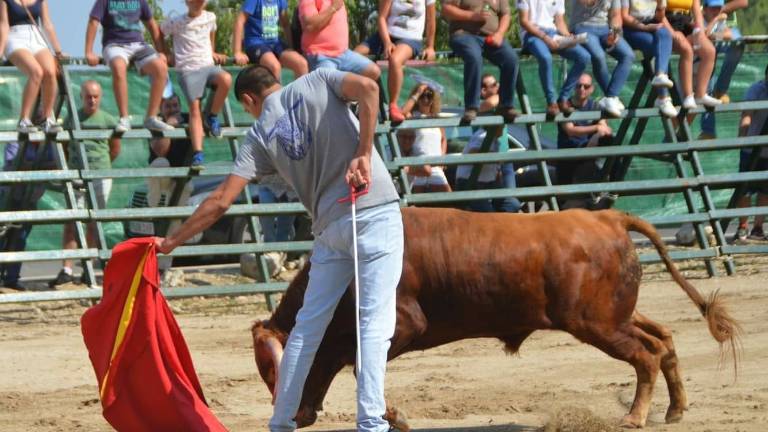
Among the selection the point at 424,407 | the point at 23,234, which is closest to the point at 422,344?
the point at 424,407

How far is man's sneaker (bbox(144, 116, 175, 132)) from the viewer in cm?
1127

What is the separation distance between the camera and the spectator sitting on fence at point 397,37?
457 inches

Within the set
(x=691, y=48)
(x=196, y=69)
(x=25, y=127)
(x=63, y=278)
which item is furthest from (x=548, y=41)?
(x=63, y=278)

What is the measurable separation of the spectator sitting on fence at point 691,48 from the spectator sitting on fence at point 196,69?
4382mm

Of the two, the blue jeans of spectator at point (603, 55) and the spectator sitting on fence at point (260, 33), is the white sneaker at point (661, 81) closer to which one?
the blue jeans of spectator at point (603, 55)

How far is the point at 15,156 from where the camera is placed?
37.8 ft

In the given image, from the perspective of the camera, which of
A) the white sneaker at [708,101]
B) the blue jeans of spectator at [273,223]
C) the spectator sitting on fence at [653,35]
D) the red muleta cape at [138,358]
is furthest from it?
the white sneaker at [708,101]

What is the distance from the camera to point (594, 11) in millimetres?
12375

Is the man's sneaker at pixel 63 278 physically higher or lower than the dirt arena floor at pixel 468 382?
lower

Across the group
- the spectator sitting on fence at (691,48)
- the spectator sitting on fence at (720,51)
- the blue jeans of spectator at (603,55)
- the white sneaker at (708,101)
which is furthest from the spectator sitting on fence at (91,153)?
the spectator sitting on fence at (720,51)

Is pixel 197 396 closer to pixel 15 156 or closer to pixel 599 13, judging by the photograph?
pixel 15 156

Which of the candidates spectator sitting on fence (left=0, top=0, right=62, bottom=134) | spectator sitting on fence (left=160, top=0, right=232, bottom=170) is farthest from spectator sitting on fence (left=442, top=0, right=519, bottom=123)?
spectator sitting on fence (left=0, top=0, right=62, bottom=134)

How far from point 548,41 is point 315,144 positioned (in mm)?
6794

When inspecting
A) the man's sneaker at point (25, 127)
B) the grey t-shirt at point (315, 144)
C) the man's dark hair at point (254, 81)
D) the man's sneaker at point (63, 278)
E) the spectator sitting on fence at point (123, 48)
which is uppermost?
the man's dark hair at point (254, 81)
